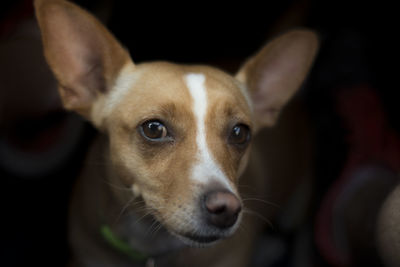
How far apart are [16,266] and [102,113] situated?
1.41 metres

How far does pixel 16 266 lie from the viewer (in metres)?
2.49

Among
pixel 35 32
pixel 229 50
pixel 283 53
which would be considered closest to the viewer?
pixel 283 53

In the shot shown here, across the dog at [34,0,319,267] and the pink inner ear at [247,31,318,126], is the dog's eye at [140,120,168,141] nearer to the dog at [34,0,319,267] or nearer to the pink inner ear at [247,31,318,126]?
the dog at [34,0,319,267]

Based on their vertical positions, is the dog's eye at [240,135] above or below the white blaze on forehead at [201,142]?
below

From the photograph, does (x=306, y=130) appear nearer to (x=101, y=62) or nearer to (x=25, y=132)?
(x=101, y=62)

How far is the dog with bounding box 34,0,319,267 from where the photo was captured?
4.65ft

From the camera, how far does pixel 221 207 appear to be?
4.37 ft

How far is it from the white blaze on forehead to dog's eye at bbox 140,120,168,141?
13cm

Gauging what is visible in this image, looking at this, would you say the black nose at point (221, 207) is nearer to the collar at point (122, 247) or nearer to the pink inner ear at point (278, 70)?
the collar at point (122, 247)

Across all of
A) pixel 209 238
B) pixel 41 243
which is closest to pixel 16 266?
pixel 41 243

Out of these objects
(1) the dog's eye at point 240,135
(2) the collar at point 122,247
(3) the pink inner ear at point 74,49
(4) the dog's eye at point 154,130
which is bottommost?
(2) the collar at point 122,247

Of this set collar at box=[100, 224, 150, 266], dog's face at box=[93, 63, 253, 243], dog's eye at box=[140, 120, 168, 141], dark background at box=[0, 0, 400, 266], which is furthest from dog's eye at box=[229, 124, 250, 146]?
dark background at box=[0, 0, 400, 266]

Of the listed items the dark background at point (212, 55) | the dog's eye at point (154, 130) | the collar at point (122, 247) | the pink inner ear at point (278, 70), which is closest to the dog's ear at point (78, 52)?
the dog's eye at point (154, 130)

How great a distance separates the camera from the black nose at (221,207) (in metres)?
1.32
